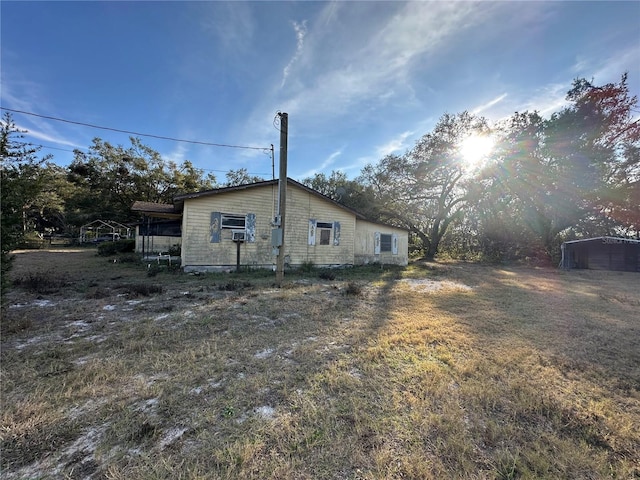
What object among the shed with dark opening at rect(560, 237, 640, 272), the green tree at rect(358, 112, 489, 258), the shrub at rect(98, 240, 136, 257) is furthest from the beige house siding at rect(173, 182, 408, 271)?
the shed with dark opening at rect(560, 237, 640, 272)

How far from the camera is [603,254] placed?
16.0 m

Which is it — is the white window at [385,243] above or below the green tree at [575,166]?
below

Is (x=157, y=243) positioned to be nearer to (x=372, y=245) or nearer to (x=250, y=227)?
(x=250, y=227)

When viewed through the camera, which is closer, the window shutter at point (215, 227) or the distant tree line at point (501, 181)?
the window shutter at point (215, 227)

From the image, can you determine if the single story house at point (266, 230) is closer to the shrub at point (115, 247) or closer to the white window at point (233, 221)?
the white window at point (233, 221)

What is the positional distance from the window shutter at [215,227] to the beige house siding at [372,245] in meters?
6.61

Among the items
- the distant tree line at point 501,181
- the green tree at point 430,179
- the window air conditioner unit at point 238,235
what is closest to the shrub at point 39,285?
the distant tree line at point 501,181

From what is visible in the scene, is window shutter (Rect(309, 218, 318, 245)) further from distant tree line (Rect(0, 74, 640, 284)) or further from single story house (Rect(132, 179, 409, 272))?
distant tree line (Rect(0, 74, 640, 284))

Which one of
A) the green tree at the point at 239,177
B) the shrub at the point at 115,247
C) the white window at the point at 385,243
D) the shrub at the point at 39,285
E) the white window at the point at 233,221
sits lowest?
the shrub at the point at 39,285

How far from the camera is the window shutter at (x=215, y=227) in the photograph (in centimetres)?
998

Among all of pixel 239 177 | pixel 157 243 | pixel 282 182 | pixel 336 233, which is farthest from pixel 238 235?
pixel 239 177

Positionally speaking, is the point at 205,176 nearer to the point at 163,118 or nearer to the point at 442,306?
the point at 163,118

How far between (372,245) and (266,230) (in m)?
5.83

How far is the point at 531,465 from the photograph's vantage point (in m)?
1.74
